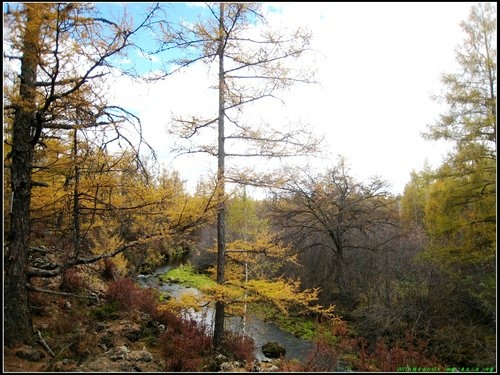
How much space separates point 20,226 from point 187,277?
21.0m

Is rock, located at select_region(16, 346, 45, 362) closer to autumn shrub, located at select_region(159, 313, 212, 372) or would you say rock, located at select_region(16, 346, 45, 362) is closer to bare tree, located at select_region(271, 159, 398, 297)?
autumn shrub, located at select_region(159, 313, 212, 372)

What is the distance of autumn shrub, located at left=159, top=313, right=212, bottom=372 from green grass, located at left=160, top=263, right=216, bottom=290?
12451 millimetres

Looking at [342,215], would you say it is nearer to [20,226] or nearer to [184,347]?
[184,347]

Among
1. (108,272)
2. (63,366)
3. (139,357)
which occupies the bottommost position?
(139,357)

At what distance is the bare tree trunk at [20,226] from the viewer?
5.36 meters

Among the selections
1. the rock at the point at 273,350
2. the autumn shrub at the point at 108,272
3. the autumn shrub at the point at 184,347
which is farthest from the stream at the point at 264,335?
the autumn shrub at the point at 108,272

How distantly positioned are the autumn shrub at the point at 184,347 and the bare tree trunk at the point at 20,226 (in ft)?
8.82

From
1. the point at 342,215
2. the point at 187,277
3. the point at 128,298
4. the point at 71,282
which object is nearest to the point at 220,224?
the point at 128,298

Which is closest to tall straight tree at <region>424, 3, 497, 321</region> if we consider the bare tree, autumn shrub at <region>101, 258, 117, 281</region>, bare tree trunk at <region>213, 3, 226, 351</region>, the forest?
the forest

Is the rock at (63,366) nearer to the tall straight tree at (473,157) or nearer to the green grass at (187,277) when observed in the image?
the tall straight tree at (473,157)

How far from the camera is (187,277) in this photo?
2555cm

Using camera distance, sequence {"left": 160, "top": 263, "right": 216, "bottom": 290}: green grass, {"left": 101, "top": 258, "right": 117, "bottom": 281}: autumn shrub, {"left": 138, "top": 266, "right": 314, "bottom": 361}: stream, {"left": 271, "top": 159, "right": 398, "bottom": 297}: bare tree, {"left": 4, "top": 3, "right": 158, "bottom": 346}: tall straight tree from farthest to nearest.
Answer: {"left": 160, "top": 263, "right": 216, "bottom": 290}: green grass → {"left": 271, "top": 159, "right": 398, "bottom": 297}: bare tree → {"left": 101, "top": 258, "right": 117, "bottom": 281}: autumn shrub → {"left": 138, "top": 266, "right": 314, "bottom": 361}: stream → {"left": 4, "top": 3, "right": 158, "bottom": 346}: tall straight tree

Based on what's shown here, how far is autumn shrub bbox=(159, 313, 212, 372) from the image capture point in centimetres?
673

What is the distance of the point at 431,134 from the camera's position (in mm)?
11727
